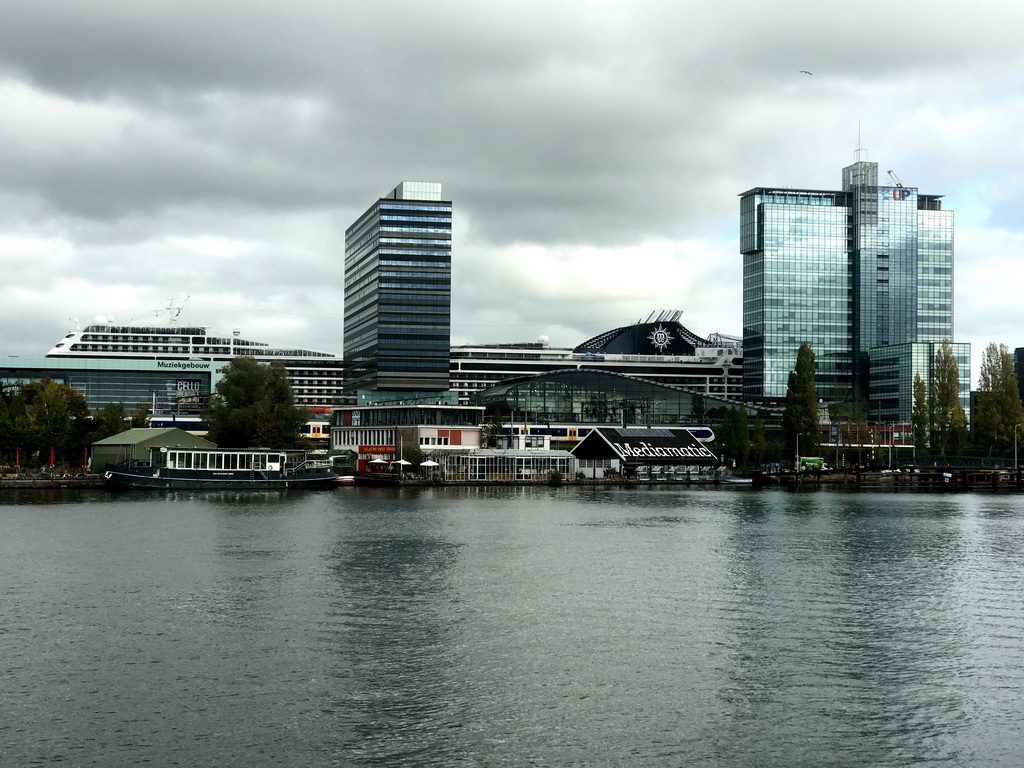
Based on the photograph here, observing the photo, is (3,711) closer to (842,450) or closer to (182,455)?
(182,455)

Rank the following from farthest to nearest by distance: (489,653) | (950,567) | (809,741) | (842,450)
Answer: (842,450), (950,567), (489,653), (809,741)

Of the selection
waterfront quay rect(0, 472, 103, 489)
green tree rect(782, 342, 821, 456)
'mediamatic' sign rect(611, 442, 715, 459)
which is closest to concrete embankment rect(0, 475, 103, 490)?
Answer: waterfront quay rect(0, 472, 103, 489)

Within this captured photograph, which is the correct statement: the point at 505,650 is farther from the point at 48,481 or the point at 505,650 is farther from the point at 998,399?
the point at 998,399

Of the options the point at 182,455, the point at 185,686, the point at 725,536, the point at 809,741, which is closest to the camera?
the point at 809,741

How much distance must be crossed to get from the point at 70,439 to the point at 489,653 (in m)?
111

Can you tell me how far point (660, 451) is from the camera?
477 ft

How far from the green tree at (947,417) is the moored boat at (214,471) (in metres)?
88.1

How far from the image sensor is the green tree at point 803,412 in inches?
6363

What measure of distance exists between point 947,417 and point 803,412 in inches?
783

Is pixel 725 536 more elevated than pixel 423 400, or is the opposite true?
pixel 423 400

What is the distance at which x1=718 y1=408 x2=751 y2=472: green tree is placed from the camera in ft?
503

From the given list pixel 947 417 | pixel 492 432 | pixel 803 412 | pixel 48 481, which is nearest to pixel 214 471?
pixel 48 481

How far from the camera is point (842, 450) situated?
174250 mm

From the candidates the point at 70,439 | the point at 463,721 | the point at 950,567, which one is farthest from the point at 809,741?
the point at 70,439
